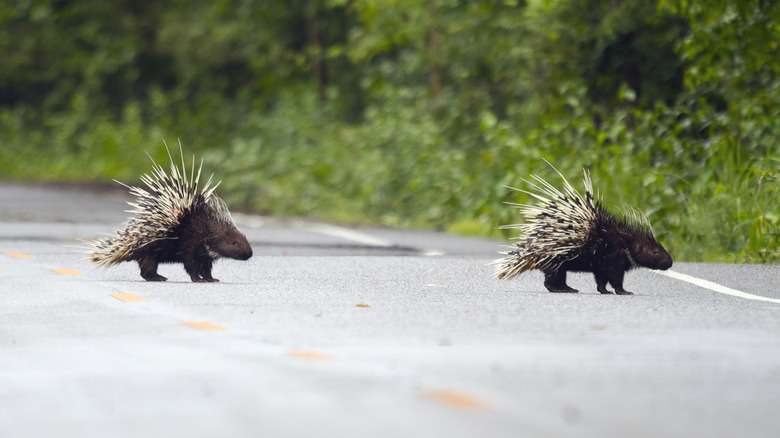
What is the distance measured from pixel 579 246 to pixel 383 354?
3910 millimetres

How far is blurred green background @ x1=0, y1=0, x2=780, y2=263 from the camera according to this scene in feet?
56.3

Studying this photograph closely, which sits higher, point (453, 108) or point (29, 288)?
point (453, 108)

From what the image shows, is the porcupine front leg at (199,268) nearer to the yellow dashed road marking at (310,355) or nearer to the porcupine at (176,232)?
the porcupine at (176,232)

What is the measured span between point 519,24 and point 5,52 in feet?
84.8

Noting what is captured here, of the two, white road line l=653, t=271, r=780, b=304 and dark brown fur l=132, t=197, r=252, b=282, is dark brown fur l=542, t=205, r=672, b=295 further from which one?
dark brown fur l=132, t=197, r=252, b=282

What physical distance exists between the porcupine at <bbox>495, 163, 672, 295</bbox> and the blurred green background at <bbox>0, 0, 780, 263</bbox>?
3628 millimetres

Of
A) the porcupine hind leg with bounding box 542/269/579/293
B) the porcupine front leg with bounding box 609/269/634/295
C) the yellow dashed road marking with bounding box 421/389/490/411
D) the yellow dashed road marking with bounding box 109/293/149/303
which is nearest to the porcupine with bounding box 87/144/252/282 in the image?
the yellow dashed road marking with bounding box 109/293/149/303

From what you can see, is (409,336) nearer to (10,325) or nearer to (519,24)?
(10,325)

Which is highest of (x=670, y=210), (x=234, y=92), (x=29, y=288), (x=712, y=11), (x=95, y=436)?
(x=234, y=92)

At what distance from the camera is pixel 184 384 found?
6266 millimetres

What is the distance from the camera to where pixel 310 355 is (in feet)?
23.3

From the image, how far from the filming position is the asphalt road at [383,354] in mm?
5488

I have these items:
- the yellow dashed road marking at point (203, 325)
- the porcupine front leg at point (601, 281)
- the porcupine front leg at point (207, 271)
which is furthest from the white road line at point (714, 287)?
the yellow dashed road marking at point (203, 325)

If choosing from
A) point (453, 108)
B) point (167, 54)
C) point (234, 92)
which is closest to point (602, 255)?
point (453, 108)
